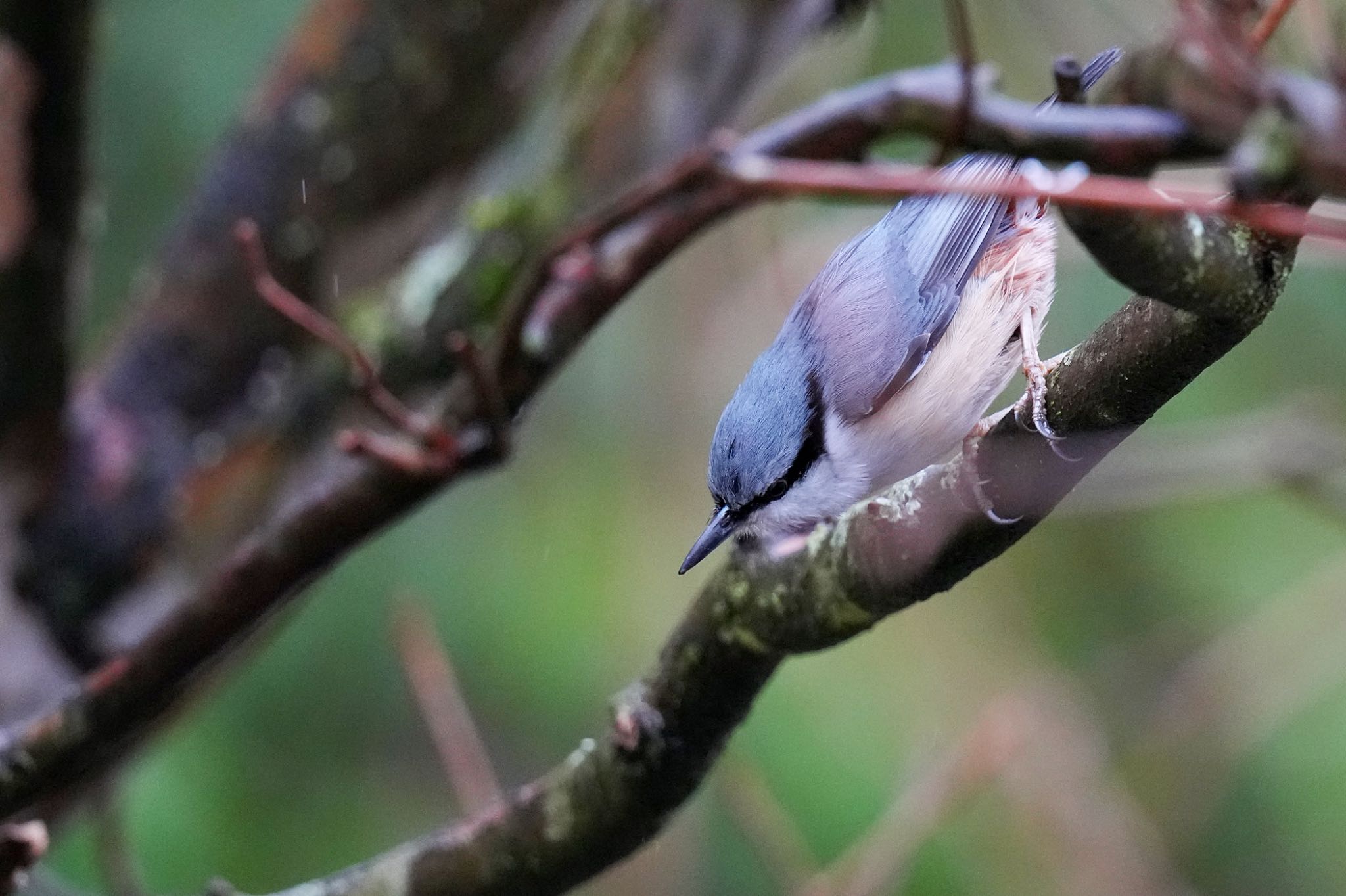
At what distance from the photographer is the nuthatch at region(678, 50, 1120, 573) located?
1.35 metres

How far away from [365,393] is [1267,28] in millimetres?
1227

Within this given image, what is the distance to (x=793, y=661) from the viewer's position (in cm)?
341

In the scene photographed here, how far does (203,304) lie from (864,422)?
168cm

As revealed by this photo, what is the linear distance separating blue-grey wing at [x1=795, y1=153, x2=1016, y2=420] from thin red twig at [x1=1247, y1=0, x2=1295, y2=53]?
50 centimetres

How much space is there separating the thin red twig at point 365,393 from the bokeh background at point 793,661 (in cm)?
91

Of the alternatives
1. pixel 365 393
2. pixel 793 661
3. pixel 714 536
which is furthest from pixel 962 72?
pixel 793 661

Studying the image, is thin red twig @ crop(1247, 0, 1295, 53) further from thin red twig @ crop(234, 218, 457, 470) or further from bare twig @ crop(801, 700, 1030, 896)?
bare twig @ crop(801, 700, 1030, 896)

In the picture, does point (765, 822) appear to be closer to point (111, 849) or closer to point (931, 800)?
point (931, 800)

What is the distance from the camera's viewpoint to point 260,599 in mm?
1816

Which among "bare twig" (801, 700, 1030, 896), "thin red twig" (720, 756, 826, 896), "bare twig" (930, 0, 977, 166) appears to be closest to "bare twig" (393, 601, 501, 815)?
"thin red twig" (720, 756, 826, 896)

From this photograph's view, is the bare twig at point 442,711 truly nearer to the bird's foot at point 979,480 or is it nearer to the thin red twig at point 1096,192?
the bird's foot at point 979,480

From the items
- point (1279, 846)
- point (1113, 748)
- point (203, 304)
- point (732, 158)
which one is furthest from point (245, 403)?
point (1279, 846)

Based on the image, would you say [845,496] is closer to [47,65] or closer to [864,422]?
[864,422]

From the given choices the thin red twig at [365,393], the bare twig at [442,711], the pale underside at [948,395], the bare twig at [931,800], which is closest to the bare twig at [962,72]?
the pale underside at [948,395]
